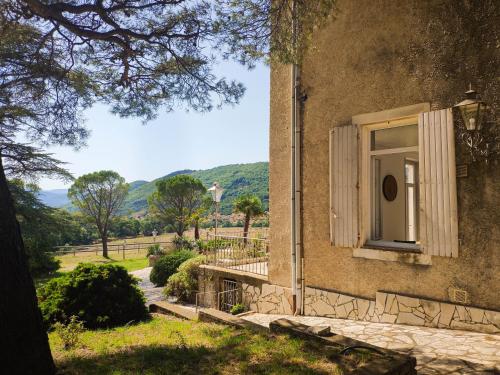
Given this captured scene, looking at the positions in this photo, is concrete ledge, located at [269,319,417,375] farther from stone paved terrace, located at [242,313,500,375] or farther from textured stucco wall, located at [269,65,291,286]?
textured stucco wall, located at [269,65,291,286]

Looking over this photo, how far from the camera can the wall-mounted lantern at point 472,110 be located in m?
4.33

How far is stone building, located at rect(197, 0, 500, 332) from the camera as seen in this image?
4.56m

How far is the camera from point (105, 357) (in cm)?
386

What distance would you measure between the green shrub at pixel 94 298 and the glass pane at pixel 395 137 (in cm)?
530

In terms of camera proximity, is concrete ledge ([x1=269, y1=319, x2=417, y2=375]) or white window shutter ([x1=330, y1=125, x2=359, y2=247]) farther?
white window shutter ([x1=330, y1=125, x2=359, y2=247])

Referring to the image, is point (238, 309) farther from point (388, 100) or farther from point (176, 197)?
point (176, 197)

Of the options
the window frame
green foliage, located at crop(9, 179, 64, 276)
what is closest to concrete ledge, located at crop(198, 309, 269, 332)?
the window frame

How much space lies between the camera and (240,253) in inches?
384

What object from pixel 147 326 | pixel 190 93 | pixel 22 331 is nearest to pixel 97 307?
pixel 147 326

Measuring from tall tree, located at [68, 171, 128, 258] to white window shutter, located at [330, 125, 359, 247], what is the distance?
3353 cm

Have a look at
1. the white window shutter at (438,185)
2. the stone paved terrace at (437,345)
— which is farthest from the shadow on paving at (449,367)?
the white window shutter at (438,185)

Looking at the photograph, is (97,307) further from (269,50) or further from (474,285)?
(474,285)

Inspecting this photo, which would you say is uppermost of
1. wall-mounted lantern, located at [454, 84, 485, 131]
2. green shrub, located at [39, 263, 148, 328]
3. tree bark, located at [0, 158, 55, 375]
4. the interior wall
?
wall-mounted lantern, located at [454, 84, 485, 131]

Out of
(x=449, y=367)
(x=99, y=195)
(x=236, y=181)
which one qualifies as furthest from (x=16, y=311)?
(x=236, y=181)
